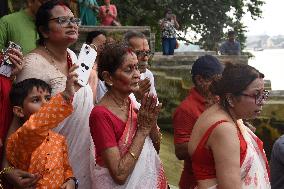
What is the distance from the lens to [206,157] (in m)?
3.10

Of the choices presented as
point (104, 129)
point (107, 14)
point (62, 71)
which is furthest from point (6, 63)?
point (107, 14)

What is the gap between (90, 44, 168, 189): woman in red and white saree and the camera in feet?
10.4

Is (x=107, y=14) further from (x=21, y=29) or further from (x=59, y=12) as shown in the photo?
(x=59, y=12)

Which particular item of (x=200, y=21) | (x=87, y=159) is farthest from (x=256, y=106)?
(x=200, y=21)

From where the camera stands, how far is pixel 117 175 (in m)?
3.13

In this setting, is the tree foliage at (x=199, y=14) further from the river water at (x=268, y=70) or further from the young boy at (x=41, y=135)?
the young boy at (x=41, y=135)

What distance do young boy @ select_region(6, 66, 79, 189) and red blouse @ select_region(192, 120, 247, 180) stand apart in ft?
2.39

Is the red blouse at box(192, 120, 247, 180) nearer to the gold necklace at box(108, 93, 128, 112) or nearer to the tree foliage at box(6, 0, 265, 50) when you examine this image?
the gold necklace at box(108, 93, 128, 112)

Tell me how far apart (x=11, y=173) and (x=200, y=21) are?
58.5ft

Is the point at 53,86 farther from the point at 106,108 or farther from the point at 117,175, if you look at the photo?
the point at 117,175

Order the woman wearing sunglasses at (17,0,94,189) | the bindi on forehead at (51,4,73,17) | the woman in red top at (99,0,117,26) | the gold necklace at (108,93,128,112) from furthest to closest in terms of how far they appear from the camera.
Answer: the woman in red top at (99,0,117,26) → the bindi on forehead at (51,4,73,17) → the woman wearing sunglasses at (17,0,94,189) → the gold necklace at (108,93,128,112)

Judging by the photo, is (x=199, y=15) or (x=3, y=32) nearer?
(x=3, y=32)

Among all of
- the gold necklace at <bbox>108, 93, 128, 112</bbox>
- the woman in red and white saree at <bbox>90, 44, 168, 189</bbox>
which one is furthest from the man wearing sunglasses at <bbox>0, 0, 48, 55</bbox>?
the gold necklace at <bbox>108, 93, 128, 112</bbox>

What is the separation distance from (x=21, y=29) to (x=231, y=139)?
1.92m
